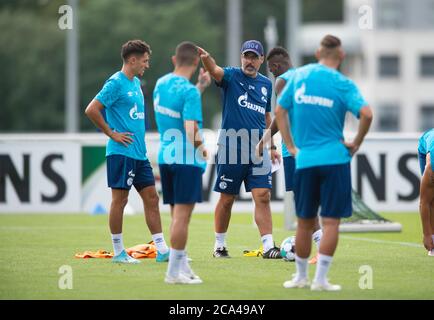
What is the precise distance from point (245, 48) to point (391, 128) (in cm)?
7311

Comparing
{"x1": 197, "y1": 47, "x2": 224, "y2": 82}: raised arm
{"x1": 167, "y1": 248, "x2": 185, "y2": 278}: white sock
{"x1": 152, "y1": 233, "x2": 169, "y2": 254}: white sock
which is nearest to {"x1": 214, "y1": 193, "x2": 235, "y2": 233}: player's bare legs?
{"x1": 152, "y1": 233, "x2": 169, "y2": 254}: white sock

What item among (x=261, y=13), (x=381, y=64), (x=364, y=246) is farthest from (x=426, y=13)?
(x=364, y=246)

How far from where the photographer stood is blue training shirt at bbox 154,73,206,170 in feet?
35.3

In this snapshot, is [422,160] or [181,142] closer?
[181,142]

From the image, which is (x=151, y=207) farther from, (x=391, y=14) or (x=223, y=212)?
(x=391, y=14)

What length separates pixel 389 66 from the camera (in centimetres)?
8506

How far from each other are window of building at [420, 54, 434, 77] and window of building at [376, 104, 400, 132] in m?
3.37

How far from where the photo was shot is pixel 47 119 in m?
75.0

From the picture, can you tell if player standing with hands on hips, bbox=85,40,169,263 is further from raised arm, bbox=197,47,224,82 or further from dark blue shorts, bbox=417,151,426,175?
dark blue shorts, bbox=417,151,426,175

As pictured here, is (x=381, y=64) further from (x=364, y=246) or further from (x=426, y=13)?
(x=364, y=246)

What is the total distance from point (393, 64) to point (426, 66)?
2477 millimetres

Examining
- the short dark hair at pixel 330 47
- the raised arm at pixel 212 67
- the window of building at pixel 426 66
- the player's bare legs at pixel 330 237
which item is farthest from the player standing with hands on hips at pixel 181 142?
the window of building at pixel 426 66

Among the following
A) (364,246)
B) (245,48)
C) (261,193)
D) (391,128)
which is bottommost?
(391,128)

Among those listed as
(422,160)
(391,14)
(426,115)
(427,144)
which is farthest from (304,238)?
(391,14)
